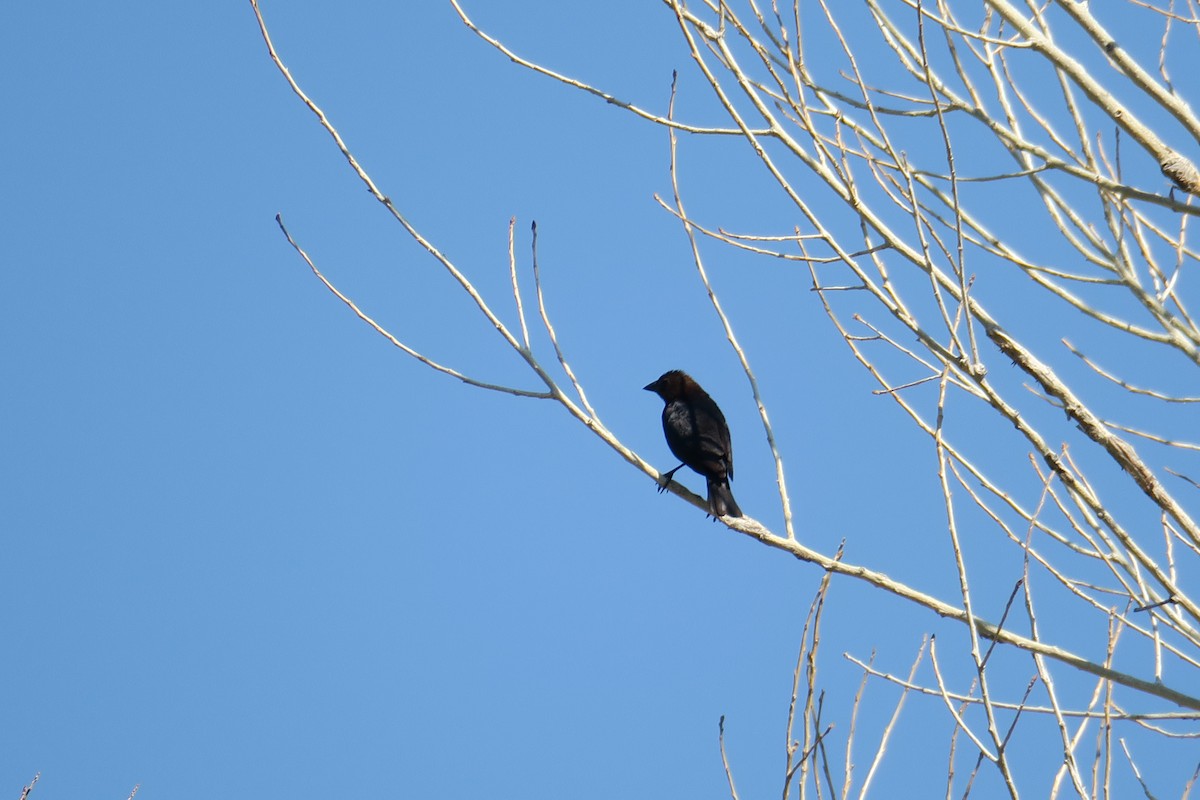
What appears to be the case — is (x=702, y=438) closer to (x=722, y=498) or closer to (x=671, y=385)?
(x=722, y=498)

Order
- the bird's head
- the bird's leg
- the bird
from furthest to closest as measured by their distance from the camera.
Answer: the bird's head < the bird < the bird's leg

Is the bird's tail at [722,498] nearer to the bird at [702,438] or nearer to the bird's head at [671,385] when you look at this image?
the bird at [702,438]

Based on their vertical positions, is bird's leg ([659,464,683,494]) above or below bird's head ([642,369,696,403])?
below

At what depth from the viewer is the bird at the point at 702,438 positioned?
20.3ft

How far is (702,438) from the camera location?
21.5ft

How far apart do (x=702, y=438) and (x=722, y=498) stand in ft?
1.99

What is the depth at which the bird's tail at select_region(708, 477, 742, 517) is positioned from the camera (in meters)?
5.81

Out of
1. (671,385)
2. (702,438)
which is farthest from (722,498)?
(671,385)

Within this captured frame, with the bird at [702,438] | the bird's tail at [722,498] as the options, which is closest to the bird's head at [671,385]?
the bird at [702,438]

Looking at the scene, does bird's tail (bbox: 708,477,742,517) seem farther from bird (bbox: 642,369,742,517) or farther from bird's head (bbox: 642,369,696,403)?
bird's head (bbox: 642,369,696,403)

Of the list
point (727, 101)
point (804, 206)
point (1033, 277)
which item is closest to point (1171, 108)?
point (1033, 277)

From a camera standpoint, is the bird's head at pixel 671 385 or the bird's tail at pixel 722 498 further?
the bird's head at pixel 671 385

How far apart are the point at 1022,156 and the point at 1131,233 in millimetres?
375

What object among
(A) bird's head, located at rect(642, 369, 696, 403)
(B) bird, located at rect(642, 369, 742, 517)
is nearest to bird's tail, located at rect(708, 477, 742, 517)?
(B) bird, located at rect(642, 369, 742, 517)
